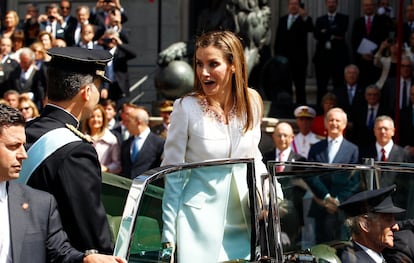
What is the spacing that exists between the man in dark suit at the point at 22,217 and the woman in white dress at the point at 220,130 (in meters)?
0.63

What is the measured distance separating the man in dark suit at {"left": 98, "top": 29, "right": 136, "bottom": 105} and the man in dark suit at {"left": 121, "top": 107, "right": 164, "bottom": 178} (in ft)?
8.33

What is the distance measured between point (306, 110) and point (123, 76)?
11.0 ft

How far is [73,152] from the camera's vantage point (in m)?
4.66

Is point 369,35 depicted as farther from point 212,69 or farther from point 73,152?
point 73,152

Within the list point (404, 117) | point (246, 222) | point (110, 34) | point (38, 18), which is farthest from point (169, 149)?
point (38, 18)

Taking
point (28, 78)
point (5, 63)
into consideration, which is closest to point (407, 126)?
point (28, 78)

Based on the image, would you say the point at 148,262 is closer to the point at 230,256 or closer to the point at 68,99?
the point at 230,256

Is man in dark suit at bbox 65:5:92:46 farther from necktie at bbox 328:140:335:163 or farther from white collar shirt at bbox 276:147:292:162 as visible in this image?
necktie at bbox 328:140:335:163

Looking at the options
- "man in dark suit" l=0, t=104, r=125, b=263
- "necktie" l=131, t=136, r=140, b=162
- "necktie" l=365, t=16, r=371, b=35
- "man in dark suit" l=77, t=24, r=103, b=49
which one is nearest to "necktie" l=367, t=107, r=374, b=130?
"necktie" l=365, t=16, r=371, b=35

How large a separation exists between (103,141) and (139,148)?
18.0 inches

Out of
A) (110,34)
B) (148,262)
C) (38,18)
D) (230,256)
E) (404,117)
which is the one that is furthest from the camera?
(38,18)

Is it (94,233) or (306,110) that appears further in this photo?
(306,110)

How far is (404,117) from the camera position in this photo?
1121 centimetres

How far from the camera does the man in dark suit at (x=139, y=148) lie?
423 inches
